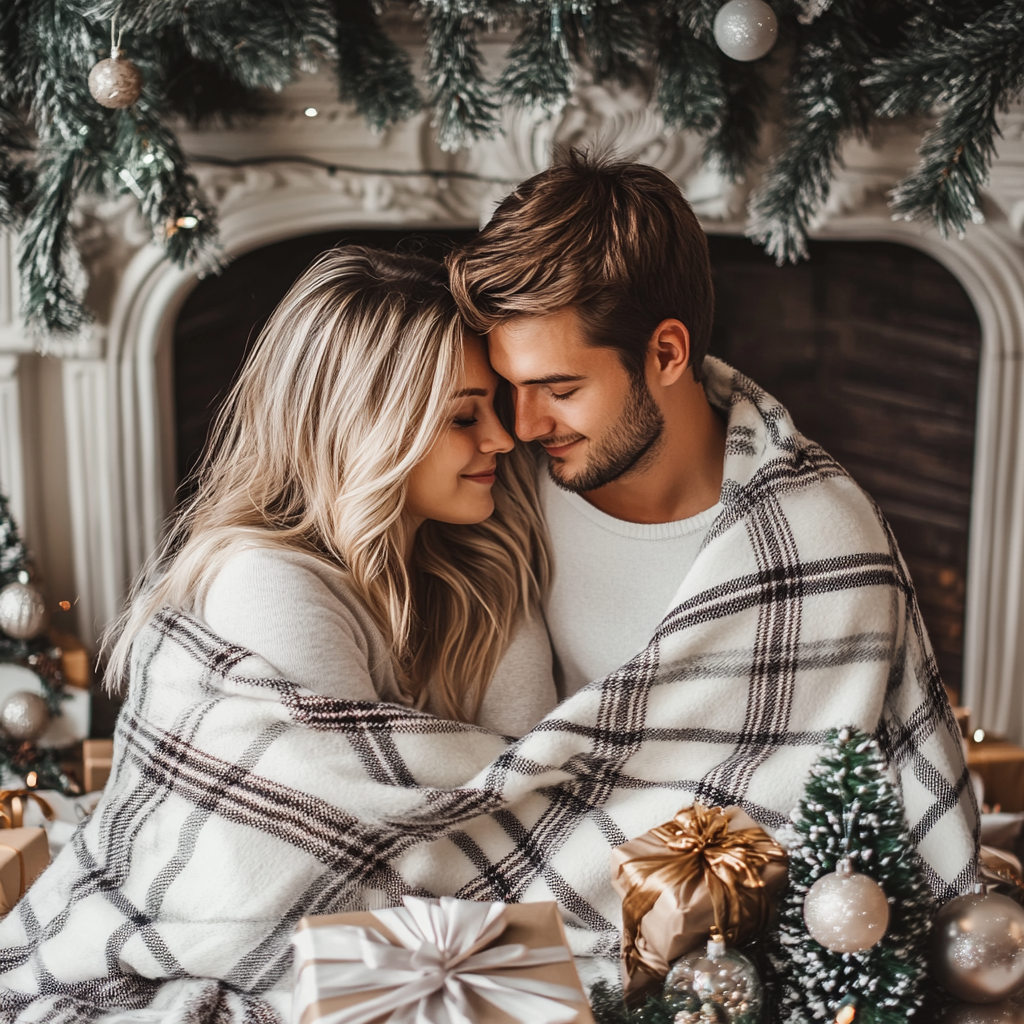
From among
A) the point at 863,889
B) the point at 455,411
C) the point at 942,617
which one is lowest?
the point at 942,617

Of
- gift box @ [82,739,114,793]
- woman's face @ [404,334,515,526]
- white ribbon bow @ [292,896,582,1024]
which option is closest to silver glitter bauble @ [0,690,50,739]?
gift box @ [82,739,114,793]

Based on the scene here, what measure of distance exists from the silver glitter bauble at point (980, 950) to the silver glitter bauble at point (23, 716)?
144 centimetres

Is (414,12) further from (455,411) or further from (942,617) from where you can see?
(942,617)

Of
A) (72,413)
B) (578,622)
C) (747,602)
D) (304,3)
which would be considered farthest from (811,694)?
(72,413)

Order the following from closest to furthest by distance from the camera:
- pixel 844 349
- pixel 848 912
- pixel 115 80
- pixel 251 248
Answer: pixel 848 912, pixel 115 80, pixel 251 248, pixel 844 349

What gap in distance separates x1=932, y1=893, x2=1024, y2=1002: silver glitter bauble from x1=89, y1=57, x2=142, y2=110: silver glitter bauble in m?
1.33

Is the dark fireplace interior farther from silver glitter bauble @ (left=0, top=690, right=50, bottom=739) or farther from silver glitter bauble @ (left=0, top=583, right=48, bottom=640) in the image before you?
silver glitter bauble @ (left=0, top=690, right=50, bottom=739)

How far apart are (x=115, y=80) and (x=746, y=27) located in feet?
2.72

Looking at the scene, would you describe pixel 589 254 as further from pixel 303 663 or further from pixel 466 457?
pixel 303 663

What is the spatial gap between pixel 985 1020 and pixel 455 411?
2.70 ft

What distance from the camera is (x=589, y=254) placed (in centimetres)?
126

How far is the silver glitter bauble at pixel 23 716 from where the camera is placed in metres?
1.74

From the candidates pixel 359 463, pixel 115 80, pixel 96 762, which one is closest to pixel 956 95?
pixel 359 463

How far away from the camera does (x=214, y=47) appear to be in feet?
5.15
